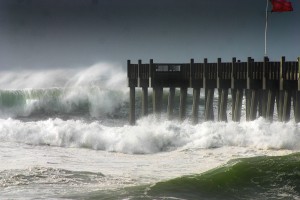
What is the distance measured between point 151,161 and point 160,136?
4.56 metres

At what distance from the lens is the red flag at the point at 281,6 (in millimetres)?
26625

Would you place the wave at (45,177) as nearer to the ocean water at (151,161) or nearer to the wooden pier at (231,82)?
the ocean water at (151,161)

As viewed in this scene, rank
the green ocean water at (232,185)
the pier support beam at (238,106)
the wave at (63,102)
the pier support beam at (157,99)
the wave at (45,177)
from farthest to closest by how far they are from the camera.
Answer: the wave at (63,102) → the pier support beam at (157,99) → the pier support beam at (238,106) → the wave at (45,177) → the green ocean water at (232,185)

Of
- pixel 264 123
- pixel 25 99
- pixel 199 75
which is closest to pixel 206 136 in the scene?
pixel 264 123

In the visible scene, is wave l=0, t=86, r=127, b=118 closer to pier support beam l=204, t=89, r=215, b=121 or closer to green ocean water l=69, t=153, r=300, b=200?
pier support beam l=204, t=89, r=215, b=121

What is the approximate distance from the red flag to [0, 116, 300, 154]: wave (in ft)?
19.2

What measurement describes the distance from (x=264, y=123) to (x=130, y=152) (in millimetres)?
4962

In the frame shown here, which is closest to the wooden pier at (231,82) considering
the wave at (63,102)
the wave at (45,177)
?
the wave at (45,177)

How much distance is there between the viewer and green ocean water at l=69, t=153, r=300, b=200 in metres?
12.9

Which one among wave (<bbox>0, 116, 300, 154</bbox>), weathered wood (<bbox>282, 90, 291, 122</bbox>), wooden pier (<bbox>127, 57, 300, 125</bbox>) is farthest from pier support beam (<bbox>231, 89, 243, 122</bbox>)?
weathered wood (<bbox>282, 90, 291, 122</bbox>)

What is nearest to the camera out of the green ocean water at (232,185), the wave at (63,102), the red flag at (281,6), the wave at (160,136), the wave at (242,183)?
the green ocean water at (232,185)

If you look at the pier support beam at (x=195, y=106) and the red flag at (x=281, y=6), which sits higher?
the red flag at (x=281, y=6)

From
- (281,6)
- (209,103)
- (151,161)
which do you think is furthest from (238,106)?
(151,161)

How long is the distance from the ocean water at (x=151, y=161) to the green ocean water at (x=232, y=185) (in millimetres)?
20
